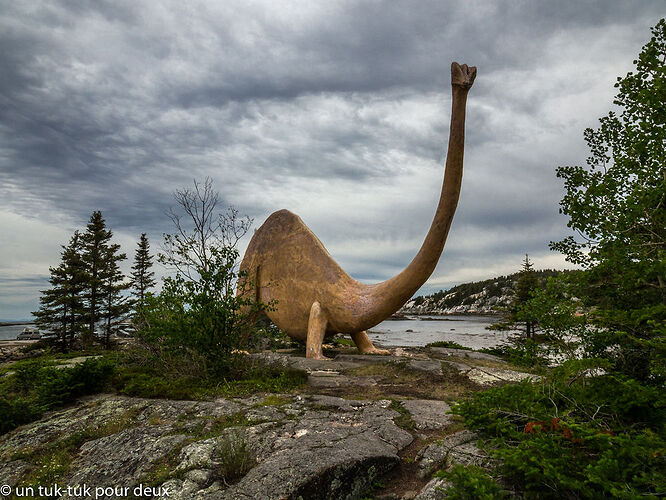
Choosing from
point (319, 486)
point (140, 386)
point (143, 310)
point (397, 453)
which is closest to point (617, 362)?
point (397, 453)

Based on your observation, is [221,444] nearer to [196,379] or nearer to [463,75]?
[196,379]

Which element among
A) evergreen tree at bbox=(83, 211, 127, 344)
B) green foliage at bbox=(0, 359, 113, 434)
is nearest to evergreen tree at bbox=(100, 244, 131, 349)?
evergreen tree at bbox=(83, 211, 127, 344)

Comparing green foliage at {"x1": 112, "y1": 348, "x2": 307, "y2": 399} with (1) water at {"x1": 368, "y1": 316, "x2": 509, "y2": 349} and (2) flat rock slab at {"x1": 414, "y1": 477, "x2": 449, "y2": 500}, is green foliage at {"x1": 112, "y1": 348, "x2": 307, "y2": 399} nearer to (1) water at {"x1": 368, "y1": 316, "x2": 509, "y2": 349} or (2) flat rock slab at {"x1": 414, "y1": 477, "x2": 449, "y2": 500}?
(2) flat rock slab at {"x1": 414, "y1": 477, "x2": 449, "y2": 500}

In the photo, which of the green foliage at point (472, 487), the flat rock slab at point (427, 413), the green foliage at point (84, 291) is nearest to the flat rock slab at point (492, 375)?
the flat rock slab at point (427, 413)

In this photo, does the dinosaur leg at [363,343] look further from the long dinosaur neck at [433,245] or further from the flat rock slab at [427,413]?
the flat rock slab at [427,413]

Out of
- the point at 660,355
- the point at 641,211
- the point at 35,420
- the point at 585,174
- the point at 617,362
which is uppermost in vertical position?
the point at 585,174

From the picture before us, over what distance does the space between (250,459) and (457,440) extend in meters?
1.64

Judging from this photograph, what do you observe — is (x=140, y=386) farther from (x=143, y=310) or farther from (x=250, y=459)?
(x=250, y=459)

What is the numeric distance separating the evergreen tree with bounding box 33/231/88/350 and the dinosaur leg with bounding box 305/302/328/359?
1215cm

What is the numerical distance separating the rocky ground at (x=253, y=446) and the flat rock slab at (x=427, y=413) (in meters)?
0.01

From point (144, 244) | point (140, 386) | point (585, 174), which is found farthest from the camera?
point (144, 244)

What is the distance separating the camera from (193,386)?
212 inches

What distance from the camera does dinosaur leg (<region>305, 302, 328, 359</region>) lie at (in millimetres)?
8680

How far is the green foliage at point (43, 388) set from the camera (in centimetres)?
475
